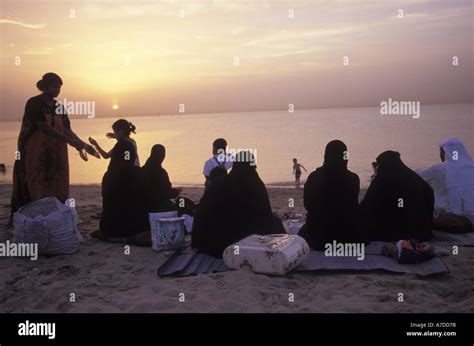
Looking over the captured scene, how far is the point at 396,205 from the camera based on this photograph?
5980mm

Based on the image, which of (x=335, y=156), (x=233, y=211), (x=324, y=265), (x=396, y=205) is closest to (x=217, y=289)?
(x=324, y=265)

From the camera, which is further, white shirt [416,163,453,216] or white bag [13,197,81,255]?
white shirt [416,163,453,216]

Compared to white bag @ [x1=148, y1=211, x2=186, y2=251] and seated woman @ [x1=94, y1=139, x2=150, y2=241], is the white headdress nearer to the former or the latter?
white bag @ [x1=148, y1=211, x2=186, y2=251]

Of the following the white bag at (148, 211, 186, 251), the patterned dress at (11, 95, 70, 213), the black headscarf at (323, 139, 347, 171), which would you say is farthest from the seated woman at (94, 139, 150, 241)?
the black headscarf at (323, 139, 347, 171)

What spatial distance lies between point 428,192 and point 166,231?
10.7ft

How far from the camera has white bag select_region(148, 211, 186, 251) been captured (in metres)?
5.84

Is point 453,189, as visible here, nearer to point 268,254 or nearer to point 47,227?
point 268,254

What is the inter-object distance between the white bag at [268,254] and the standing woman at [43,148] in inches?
107

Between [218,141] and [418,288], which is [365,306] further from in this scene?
[218,141]

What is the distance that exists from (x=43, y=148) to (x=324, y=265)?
12.9 ft

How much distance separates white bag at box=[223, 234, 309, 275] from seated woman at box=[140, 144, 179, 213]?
76.6 inches

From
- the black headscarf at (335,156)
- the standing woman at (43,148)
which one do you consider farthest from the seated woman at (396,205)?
the standing woman at (43,148)
